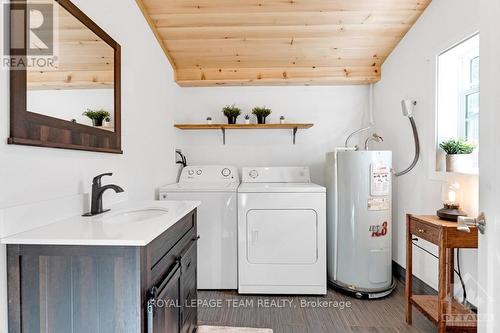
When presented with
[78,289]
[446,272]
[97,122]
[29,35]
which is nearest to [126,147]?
[97,122]

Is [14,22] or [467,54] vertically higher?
[467,54]

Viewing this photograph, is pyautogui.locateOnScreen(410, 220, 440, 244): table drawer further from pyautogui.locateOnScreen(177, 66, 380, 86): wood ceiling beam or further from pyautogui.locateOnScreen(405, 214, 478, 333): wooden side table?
pyautogui.locateOnScreen(177, 66, 380, 86): wood ceiling beam

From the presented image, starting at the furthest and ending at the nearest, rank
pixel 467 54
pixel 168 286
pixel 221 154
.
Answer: pixel 221 154, pixel 467 54, pixel 168 286

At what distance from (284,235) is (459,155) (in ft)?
4.56

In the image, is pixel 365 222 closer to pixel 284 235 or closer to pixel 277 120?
pixel 284 235

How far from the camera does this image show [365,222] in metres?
2.32

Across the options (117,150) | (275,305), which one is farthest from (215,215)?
(117,150)

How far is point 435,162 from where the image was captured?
6.91ft

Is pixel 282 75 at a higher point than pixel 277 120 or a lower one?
higher

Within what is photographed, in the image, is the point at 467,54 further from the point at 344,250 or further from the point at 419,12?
the point at 344,250

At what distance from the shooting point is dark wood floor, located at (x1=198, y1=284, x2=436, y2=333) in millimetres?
1917

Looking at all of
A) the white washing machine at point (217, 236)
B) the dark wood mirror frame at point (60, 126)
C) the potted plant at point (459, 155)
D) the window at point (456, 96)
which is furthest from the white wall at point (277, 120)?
the dark wood mirror frame at point (60, 126)

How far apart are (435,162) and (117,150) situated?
2.28 meters

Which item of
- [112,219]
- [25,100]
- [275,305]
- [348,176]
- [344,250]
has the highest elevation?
[25,100]
